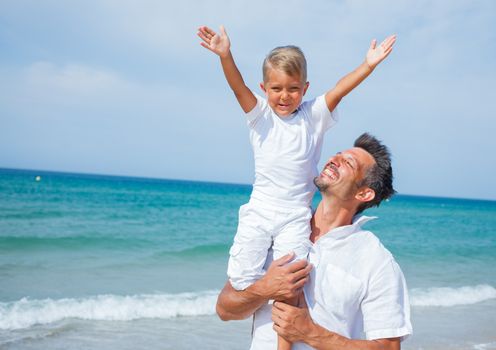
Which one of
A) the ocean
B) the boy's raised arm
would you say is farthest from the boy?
the ocean

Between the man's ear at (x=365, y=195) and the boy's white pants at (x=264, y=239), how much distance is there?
0.32 m

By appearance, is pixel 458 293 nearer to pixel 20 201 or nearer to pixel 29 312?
pixel 29 312

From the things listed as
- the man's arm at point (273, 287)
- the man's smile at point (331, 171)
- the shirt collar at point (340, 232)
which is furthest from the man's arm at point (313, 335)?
the man's smile at point (331, 171)

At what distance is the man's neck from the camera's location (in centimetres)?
301

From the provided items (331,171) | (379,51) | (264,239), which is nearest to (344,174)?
(331,171)

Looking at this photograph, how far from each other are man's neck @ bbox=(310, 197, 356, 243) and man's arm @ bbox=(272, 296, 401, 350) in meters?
0.52

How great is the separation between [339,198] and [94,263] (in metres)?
10.1

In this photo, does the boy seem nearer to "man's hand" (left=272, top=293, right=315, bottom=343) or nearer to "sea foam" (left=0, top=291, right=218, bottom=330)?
"man's hand" (left=272, top=293, right=315, bottom=343)

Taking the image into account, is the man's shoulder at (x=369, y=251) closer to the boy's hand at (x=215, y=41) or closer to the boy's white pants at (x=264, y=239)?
the boy's white pants at (x=264, y=239)

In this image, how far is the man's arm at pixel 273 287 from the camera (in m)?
2.72

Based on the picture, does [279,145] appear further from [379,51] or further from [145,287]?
[145,287]

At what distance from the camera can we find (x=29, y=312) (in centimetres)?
759

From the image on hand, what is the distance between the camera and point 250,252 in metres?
3.00

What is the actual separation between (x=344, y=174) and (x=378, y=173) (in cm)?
22
